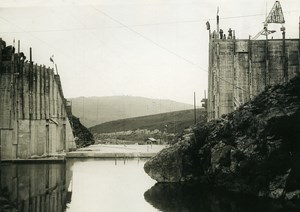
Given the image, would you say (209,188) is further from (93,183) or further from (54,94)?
(54,94)

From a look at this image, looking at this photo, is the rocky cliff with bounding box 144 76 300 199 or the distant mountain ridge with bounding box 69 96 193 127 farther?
the distant mountain ridge with bounding box 69 96 193 127

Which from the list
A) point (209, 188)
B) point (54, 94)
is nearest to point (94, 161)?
point (54, 94)

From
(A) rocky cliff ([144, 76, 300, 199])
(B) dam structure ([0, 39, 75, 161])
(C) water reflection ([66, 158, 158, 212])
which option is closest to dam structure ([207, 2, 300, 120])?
(C) water reflection ([66, 158, 158, 212])

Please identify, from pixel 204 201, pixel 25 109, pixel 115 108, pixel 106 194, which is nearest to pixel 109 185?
pixel 106 194

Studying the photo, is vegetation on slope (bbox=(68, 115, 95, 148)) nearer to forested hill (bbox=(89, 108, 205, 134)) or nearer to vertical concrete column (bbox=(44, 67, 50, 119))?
vertical concrete column (bbox=(44, 67, 50, 119))

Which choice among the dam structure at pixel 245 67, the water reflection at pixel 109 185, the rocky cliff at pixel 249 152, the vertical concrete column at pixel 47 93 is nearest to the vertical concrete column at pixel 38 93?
the vertical concrete column at pixel 47 93

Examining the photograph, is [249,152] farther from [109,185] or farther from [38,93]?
[38,93]

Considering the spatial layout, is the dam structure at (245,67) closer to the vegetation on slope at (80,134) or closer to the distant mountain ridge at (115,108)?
the vegetation on slope at (80,134)
